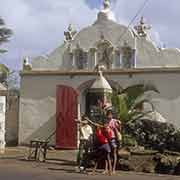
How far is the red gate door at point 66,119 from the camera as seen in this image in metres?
25.2

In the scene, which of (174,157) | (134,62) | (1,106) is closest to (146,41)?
(134,62)

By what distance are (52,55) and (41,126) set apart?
3.36m

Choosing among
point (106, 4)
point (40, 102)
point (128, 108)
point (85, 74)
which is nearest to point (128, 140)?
point (128, 108)

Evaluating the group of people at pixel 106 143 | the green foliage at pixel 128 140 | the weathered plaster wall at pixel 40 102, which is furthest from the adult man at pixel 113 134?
the weathered plaster wall at pixel 40 102

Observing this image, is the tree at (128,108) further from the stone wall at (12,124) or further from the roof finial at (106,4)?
the stone wall at (12,124)

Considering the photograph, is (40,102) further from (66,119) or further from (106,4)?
(106,4)

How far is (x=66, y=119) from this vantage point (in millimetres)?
25438

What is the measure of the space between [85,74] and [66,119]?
220 cm

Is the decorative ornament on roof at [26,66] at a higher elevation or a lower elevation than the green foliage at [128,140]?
higher

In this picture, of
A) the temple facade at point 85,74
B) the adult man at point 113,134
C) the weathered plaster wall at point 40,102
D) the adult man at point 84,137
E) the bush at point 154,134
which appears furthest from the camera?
the weathered plaster wall at point 40,102

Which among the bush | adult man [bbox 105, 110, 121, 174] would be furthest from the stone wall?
adult man [bbox 105, 110, 121, 174]

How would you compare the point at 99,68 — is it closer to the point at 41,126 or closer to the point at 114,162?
the point at 41,126

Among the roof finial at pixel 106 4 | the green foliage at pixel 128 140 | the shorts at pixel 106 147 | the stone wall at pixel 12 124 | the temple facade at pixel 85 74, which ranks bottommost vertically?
the shorts at pixel 106 147

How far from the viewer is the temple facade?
24625 millimetres
